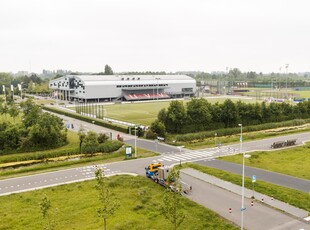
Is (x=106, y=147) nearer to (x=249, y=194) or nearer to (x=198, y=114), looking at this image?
(x=198, y=114)

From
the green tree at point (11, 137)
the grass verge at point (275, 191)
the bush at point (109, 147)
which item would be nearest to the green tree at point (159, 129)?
the bush at point (109, 147)

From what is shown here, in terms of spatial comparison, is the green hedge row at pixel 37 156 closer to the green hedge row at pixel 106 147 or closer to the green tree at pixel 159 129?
the green hedge row at pixel 106 147

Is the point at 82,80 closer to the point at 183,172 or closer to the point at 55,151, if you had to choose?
the point at 55,151

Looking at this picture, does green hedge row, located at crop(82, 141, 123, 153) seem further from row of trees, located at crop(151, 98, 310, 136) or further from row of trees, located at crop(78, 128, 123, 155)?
row of trees, located at crop(151, 98, 310, 136)

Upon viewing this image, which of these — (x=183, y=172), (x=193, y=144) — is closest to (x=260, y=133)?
(x=193, y=144)

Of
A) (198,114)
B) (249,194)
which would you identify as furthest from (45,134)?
(249,194)

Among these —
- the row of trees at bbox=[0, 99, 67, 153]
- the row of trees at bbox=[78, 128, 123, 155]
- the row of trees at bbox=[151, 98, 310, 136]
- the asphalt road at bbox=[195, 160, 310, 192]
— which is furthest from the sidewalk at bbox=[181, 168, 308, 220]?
the row of trees at bbox=[0, 99, 67, 153]
